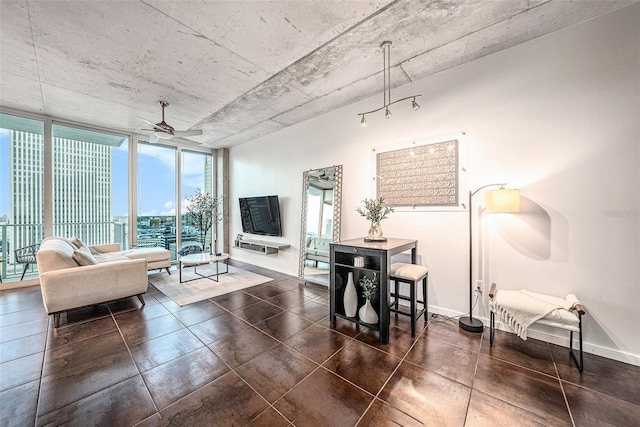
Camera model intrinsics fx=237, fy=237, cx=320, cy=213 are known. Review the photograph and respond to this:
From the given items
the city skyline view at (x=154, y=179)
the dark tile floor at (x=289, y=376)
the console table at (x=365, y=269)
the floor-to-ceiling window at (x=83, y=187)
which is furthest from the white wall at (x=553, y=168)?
the floor-to-ceiling window at (x=83, y=187)

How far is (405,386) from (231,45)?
354cm

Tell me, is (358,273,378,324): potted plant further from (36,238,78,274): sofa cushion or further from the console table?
(36,238,78,274): sofa cushion

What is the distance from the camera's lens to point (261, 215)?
18.1 feet

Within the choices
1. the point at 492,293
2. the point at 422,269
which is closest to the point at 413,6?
the point at 422,269

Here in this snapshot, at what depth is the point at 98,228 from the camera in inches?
202

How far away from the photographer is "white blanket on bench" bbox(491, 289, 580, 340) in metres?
2.07

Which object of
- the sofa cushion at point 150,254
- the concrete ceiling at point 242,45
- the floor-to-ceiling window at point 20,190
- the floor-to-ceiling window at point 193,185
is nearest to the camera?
the concrete ceiling at point 242,45

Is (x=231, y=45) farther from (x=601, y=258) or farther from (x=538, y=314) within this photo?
(x=601, y=258)

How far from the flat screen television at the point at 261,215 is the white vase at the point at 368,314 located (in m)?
2.90

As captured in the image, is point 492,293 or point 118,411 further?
point 492,293

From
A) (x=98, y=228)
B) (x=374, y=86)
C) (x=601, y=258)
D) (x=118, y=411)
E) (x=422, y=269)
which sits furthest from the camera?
(x=98, y=228)

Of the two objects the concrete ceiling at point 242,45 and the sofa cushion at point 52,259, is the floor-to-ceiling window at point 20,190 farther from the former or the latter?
the sofa cushion at point 52,259

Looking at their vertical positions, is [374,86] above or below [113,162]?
above

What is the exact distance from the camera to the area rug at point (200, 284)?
12.1 ft
